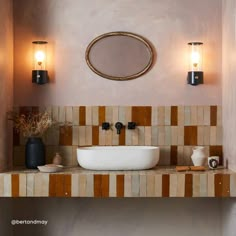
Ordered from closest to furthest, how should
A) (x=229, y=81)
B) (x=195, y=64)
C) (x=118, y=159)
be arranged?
(x=118, y=159)
(x=229, y=81)
(x=195, y=64)

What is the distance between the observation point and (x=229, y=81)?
361cm

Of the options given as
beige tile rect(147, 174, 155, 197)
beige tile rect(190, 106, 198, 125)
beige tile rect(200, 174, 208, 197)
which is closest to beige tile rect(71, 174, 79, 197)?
beige tile rect(147, 174, 155, 197)

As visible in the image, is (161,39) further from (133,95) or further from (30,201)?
(30,201)

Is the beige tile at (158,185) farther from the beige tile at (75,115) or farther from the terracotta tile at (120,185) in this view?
the beige tile at (75,115)

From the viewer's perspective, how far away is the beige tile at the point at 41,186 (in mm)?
3299

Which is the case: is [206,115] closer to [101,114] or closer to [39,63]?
[101,114]

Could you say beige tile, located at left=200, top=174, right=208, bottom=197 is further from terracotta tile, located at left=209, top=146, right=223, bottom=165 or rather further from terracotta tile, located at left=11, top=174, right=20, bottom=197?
terracotta tile, located at left=11, top=174, right=20, bottom=197

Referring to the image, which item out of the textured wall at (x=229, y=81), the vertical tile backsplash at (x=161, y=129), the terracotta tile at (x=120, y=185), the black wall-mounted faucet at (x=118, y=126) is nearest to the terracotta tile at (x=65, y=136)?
the vertical tile backsplash at (x=161, y=129)

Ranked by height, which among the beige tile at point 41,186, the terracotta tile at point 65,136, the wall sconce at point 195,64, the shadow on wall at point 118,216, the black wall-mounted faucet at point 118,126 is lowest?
the shadow on wall at point 118,216

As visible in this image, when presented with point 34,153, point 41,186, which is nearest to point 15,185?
point 41,186

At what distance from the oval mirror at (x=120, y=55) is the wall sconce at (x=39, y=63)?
335 millimetres

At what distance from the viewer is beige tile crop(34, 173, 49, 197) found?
3.30 metres

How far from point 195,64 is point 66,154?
1.20 meters

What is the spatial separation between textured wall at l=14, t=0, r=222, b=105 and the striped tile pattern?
0.75 m
